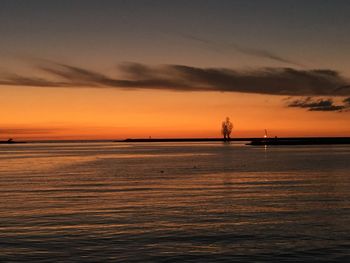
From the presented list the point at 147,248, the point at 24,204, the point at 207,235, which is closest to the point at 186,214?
the point at 207,235

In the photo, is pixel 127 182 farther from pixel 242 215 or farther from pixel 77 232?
pixel 77 232

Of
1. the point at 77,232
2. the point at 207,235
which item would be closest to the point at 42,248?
the point at 77,232

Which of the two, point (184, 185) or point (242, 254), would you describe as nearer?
point (242, 254)

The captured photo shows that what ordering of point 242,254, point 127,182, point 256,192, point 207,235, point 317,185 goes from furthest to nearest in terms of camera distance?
point 127,182 < point 317,185 < point 256,192 < point 207,235 < point 242,254

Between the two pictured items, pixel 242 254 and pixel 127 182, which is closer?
pixel 242 254

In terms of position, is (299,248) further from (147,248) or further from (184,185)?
(184,185)

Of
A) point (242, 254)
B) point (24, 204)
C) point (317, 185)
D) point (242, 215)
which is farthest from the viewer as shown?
point (317, 185)

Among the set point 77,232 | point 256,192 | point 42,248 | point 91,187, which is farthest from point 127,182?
point 42,248

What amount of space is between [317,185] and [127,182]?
16.8 m

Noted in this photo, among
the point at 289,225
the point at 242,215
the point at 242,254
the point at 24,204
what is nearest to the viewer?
the point at 242,254

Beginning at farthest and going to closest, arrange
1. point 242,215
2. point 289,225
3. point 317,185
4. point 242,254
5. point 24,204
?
1. point 317,185
2. point 24,204
3. point 242,215
4. point 289,225
5. point 242,254

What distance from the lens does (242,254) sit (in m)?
18.1

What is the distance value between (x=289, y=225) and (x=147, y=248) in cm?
754

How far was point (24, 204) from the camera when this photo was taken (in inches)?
1220
